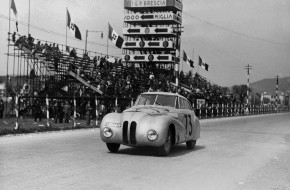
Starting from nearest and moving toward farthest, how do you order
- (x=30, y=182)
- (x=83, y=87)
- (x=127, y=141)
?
(x=30, y=182), (x=127, y=141), (x=83, y=87)

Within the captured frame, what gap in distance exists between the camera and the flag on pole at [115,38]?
41.8 metres

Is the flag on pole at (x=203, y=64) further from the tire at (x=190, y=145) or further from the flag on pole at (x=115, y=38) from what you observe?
the tire at (x=190, y=145)

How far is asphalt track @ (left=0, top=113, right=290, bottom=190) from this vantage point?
7469mm

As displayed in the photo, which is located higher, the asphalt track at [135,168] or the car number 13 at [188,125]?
the car number 13 at [188,125]

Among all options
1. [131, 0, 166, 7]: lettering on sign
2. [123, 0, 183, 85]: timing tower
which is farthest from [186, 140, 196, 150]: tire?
[131, 0, 166, 7]: lettering on sign

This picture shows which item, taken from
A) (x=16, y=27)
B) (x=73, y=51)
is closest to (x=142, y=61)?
(x=73, y=51)

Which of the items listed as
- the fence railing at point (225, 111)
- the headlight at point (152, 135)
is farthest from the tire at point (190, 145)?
the fence railing at point (225, 111)

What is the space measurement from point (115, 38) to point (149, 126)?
104ft

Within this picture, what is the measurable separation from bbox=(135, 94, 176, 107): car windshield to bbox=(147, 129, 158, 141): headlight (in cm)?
196

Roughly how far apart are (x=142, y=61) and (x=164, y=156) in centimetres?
6337

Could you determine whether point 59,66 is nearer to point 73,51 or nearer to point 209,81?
point 73,51

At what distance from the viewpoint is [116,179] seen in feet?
25.6

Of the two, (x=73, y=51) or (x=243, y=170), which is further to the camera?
(x=73, y=51)

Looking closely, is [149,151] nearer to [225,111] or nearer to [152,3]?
[225,111]
